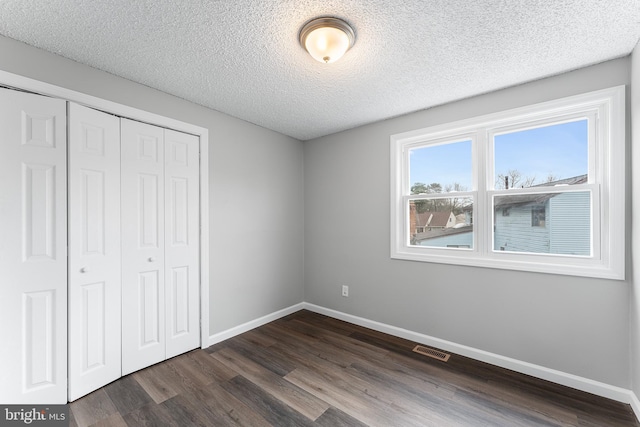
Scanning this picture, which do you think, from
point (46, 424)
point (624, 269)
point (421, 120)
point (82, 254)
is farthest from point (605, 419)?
point (82, 254)

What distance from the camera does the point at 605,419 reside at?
176 centimetres

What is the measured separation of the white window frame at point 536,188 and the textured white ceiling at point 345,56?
30 centimetres

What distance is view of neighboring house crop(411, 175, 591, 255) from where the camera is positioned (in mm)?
2158

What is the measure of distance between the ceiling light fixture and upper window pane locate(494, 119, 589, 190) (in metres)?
1.79

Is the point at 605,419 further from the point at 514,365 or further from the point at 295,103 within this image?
the point at 295,103

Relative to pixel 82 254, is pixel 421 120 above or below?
above

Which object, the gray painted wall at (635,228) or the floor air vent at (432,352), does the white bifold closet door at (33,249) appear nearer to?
the floor air vent at (432,352)

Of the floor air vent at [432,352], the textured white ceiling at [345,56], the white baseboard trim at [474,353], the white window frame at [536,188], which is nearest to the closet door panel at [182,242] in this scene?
the white baseboard trim at [474,353]

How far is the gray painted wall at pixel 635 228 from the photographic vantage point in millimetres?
1785

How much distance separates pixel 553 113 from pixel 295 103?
2262 mm

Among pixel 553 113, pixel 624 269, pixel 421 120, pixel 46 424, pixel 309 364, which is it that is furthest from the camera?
pixel 421 120

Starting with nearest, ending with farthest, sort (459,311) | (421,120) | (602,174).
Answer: (602,174) → (459,311) → (421,120)

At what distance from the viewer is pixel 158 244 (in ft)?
8.04

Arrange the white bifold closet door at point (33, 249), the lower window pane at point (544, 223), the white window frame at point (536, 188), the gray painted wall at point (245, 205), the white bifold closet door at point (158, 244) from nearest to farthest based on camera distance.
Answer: the white bifold closet door at point (33, 249)
the white window frame at point (536, 188)
the lower window pane at point (544, 223)
the white bifold closet door at point (158, 244)
the gray painted wall at point (245, 205)
